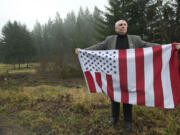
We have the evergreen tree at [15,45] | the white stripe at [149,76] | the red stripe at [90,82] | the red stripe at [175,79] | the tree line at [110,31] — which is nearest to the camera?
the red stripe at [175,79]

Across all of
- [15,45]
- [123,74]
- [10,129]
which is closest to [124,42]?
[123,74]

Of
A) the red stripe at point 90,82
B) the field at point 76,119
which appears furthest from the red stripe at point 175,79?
the red stripe at point 90,82

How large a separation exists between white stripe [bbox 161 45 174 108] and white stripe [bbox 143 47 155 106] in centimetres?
21

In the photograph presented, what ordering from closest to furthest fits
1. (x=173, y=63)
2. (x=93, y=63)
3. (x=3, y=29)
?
1. (x=173, y=63)
2. (x=93, y=63)
3. (x=3, y=29)

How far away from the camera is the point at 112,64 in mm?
2906

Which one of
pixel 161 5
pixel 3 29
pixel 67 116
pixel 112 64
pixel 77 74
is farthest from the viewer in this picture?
pixel 3 29

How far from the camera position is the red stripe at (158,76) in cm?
267

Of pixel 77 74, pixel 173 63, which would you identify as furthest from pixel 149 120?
pixel 77 74

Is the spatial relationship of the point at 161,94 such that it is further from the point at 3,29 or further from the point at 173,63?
the point at 3,29

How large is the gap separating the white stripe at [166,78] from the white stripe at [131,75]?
20.9 inches

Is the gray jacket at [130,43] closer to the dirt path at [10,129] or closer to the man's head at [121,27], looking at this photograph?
the man's head at [121,27]

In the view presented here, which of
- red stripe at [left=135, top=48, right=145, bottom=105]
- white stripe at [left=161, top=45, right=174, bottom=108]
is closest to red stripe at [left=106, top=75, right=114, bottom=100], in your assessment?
red stripe at [left=135, top=48, right=145, bottom=105]

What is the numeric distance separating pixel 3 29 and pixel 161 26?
118 feet

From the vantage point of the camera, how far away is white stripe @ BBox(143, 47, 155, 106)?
2.71m
